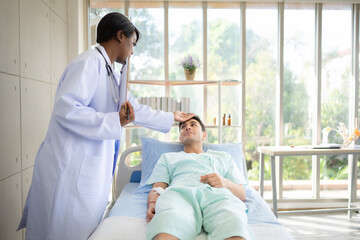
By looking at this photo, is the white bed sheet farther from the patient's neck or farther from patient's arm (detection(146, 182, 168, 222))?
the patient's neck

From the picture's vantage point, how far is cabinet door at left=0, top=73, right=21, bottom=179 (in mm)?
1761

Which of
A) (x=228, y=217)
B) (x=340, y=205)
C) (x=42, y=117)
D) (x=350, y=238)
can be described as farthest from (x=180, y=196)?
(x=340, y=205)

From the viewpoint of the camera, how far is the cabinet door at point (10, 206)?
1796 mm

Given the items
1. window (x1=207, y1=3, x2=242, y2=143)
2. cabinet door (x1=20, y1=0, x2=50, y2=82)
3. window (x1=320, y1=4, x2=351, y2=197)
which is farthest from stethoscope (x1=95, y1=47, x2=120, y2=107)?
window (x1=320, y1=4, x2=351, y2=197)

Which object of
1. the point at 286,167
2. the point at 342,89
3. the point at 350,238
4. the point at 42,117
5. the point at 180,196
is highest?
the point at 342,89

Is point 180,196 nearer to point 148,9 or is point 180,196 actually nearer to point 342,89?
point 148,9

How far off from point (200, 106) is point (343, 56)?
1.74m

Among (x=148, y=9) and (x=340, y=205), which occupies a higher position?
(x=148, y=9)

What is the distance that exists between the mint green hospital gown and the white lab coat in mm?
330

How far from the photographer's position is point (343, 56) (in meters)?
3.61

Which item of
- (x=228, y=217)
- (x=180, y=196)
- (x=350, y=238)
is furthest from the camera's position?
(x=350, y=238)

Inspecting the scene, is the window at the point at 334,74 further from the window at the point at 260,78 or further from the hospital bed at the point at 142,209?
the hospital bed at the point at 142,209

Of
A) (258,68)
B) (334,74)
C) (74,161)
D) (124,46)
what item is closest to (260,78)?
(258,68)

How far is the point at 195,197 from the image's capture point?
146 cm
